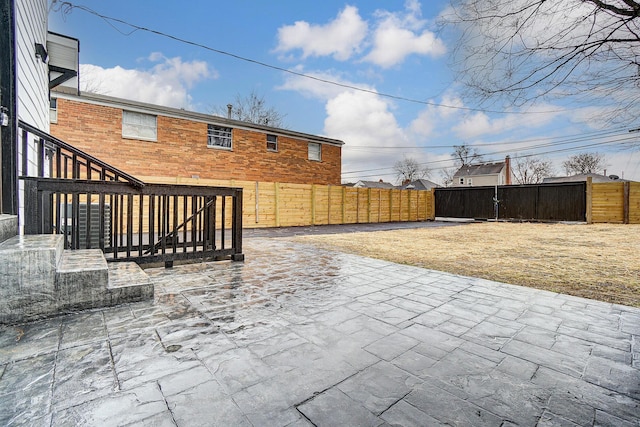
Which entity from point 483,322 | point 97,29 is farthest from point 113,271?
point 97,29

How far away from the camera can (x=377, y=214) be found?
1638 cm

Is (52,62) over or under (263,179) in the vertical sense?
over

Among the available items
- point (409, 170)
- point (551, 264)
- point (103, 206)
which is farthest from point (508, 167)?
point (103, 206)

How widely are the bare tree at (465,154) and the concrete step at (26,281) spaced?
38.9 metres

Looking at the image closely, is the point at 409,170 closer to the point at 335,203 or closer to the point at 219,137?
the point at 335,203

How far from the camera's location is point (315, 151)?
16594 millimetres

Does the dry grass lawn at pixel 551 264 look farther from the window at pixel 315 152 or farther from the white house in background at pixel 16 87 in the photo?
the window at pixel 315 152

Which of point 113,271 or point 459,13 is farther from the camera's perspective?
point 113,271

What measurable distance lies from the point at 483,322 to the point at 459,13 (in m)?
2.89

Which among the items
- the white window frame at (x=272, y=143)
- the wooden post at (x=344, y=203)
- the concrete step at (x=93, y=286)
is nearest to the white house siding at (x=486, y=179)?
the wooden post at (x=344, y=203)

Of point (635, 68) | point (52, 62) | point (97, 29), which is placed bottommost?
point (635, 68)

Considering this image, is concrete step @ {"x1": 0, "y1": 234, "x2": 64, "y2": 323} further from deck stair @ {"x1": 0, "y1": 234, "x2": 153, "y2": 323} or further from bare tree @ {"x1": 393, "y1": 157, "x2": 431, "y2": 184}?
bare tree @ {"x1": 393, "y1": 157, "x2": 431, "y2": 184}

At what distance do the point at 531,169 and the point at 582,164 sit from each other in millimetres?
5251

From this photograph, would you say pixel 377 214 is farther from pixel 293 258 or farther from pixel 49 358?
pixel 49 358
